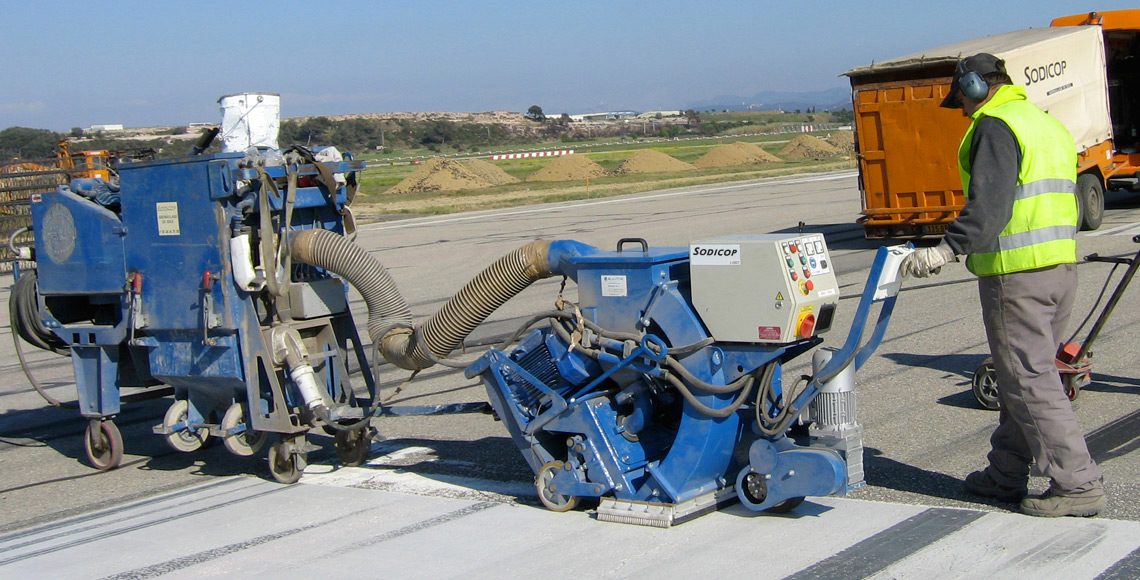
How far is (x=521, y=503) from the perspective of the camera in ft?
19.1

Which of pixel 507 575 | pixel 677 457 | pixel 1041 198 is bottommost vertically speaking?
pixel 507 575

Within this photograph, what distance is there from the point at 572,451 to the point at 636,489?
0.36 meters

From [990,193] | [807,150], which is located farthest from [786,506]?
[807,150]

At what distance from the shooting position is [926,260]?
4906 mm

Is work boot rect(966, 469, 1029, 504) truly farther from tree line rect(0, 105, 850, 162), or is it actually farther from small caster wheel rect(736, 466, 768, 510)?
tree line rect(0, 105, 850, 162)

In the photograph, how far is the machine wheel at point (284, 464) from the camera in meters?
6.61

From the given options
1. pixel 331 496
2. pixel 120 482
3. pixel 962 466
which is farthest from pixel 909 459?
pixel 120 482

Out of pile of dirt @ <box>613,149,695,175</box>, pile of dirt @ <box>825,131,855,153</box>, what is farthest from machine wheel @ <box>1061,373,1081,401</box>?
pile of dirt @ <box>825,131,855,153</box>

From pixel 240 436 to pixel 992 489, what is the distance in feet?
14.1

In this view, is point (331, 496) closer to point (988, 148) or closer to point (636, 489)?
point (636, 489)

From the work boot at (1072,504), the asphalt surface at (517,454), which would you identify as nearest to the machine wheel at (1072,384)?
the asphalt surface at (517,454)

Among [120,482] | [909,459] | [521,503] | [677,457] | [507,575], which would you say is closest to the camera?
[507,575]

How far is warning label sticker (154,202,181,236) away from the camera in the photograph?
668cm

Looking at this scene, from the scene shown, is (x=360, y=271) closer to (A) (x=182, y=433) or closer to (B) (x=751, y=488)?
(A) (x=182, y=433)
